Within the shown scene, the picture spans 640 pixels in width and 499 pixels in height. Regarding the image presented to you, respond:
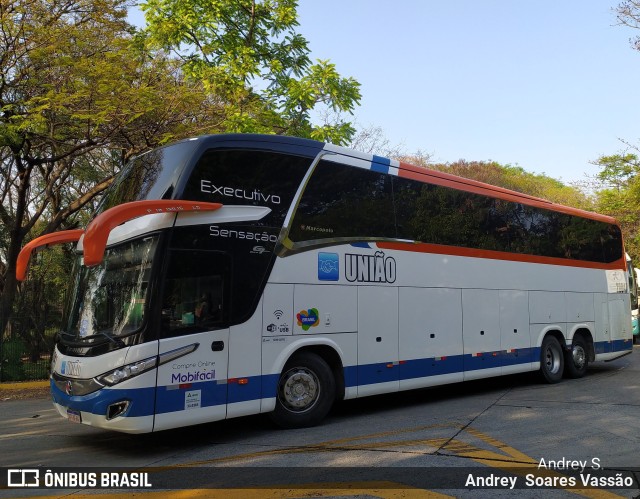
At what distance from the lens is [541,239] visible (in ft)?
40.2

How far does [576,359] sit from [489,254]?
4.24 meters

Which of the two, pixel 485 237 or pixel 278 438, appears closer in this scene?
pixel 278 438

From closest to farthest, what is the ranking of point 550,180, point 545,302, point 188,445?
point 188,445, point 545,302, point 550,180

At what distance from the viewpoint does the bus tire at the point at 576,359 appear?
12961 mm

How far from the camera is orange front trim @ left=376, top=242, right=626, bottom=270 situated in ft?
30.8

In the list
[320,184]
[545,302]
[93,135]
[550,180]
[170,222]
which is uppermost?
[550,180]

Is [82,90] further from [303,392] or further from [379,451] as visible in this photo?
[379,451]

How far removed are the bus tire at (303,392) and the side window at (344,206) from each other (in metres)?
1.73

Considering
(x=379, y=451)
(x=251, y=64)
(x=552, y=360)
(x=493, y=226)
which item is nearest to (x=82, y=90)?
(x=251, y=64)

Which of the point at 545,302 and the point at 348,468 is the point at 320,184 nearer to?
the point at 348,468

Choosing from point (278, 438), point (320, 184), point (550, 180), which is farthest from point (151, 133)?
point (550, 180)

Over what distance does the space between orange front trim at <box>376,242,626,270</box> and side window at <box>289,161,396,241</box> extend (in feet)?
1.07

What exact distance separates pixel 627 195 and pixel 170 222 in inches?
1024

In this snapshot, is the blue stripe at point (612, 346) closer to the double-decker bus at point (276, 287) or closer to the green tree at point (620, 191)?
the double-decker bus at point (276, 287)
